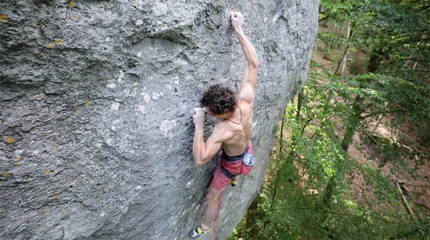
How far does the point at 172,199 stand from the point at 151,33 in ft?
5.49

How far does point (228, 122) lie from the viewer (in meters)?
2.71

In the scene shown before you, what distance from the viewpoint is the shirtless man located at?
256cm

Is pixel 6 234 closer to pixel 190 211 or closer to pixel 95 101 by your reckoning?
pixel 95 101

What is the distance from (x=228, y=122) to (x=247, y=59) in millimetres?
702

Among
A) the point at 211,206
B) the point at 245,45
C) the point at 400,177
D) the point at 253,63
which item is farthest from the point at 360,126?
the point at 245,45

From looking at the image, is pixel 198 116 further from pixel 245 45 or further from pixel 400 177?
pixel 400 177

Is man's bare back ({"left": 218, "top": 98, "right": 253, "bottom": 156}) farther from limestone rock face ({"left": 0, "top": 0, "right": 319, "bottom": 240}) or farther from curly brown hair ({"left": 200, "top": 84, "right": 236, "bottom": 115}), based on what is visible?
limestone rock face ({"left": 0, "top": 0, "right": 319, "bottom": 240})

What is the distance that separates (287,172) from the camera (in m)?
6.14

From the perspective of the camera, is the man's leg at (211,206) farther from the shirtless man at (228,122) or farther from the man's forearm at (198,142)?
the man's forearm at (198,142)

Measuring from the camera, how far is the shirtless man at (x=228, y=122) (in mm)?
2564

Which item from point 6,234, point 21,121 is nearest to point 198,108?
point 21,121

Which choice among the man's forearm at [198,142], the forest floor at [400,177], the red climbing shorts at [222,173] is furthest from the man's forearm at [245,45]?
the forest floor at [400,177]

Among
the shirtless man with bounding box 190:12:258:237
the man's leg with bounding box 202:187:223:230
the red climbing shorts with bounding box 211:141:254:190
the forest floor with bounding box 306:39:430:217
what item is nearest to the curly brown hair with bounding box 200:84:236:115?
the shirtless man with bounding box 190:12:258:237

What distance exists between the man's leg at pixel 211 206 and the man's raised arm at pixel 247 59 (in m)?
1.23
